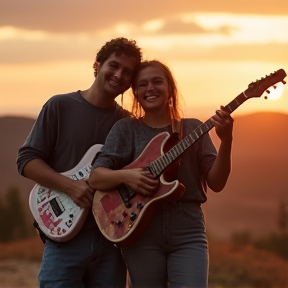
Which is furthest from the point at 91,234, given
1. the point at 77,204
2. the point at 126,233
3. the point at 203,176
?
the point at 203,176

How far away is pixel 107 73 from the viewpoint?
11.4ft

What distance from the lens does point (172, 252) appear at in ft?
10.1

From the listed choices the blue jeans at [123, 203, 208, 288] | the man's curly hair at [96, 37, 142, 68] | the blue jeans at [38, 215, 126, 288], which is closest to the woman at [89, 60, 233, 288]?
the blue jeans at [123, 203, 208, 288]

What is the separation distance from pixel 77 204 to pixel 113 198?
0.82ft

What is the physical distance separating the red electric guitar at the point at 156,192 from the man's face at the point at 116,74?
395 millimetres

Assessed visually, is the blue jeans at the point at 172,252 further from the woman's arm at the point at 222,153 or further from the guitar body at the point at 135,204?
the woman's arm at the point at 222,153

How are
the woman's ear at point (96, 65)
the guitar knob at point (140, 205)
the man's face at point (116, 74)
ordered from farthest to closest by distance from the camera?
the woman's ear at point (96, 65) → the man's face at point (116, 74) → the guitar knob at point (140, 205)

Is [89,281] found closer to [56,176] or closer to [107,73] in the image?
[56,176]

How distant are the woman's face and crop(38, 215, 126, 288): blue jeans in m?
0.66

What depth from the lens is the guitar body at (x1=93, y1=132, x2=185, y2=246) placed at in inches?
121

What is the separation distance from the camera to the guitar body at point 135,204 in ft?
10.1

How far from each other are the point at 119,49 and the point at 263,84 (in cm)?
78

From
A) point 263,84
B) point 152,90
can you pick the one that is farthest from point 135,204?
point 263,84

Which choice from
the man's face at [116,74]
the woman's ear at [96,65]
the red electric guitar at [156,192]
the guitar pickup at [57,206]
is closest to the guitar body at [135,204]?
the red electric guitar at [156,192]
